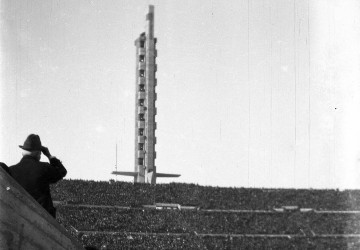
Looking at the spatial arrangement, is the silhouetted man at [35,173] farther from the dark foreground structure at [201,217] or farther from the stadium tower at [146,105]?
the stadium tower at [146,105]

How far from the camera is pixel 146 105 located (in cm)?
3553

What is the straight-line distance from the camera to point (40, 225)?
6.82 feet

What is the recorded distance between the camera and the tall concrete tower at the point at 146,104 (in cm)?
3534

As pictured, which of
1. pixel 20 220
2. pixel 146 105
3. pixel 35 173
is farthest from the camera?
pixel 146 105

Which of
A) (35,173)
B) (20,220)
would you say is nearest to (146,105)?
(35,173)

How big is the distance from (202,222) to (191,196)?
1.91 metres

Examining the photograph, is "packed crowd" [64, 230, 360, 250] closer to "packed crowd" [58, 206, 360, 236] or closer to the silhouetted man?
"packed crowd" [58, 206, 360, 236]

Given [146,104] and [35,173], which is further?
[146,104]

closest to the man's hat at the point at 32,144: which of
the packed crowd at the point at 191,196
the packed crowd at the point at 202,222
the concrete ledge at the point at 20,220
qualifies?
the concrete ledge at the point at 20,220

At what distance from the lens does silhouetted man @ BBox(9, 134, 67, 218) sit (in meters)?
4.07

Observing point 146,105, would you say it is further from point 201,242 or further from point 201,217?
point 201,242

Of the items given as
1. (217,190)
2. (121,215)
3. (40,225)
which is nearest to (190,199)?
(217,190)

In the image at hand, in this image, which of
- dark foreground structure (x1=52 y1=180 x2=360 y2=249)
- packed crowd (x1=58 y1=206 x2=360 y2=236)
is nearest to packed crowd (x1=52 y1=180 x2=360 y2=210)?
dark foreground structure (x1=52 y1=180 x2=360 y2=249)

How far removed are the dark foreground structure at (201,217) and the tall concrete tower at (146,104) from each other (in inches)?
274
